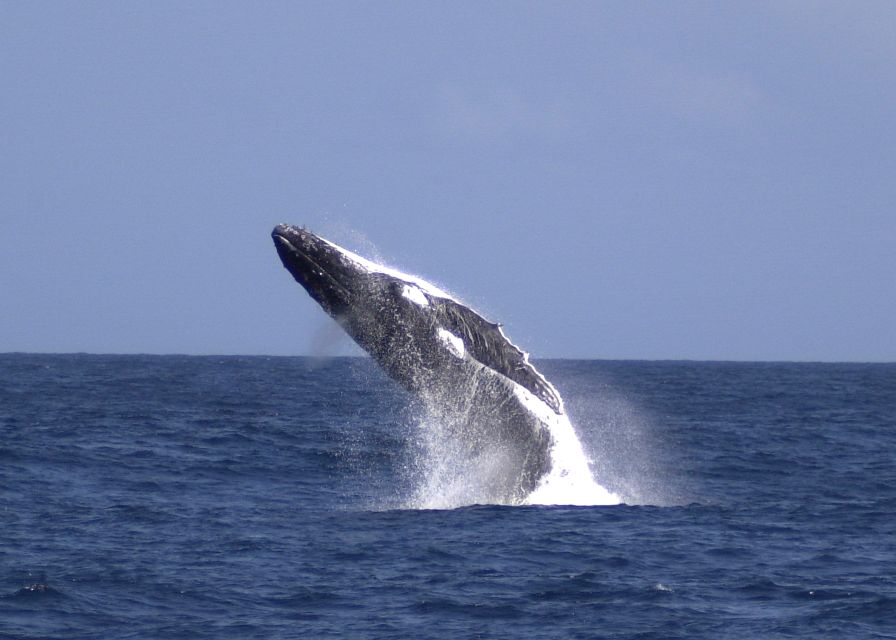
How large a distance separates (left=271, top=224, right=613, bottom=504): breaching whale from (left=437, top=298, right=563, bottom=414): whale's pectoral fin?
11mm

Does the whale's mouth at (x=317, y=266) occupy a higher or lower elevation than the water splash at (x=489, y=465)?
higher

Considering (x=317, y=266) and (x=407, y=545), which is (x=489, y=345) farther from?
(x=407, y=545)

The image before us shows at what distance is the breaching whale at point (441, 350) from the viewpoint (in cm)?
1453

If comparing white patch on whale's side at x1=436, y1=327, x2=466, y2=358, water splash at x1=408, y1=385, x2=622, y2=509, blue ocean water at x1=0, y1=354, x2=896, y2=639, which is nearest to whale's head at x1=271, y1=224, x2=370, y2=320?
blue ocean water at x1=0, y1=354, x2=896, y2=639

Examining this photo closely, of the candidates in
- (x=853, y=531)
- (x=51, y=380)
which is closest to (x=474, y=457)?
(x=853, y=531)

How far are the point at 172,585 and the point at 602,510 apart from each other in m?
6.38

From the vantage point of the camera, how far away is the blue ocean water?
11531 mm

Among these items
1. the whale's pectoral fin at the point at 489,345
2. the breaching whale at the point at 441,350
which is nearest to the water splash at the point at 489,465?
the breaching whale at the point at 441,350

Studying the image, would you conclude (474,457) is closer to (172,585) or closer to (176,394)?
(172,585)

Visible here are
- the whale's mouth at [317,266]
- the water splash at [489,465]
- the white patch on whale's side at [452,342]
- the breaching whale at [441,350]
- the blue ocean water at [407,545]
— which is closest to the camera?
the blue ocean water at [407,545]

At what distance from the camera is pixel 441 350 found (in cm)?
1501

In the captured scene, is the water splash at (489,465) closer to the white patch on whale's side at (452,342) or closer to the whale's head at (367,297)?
the white patch on whale's side at (452,342)

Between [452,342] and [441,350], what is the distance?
16cm

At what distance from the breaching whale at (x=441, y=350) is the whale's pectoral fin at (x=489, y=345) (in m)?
0.01
